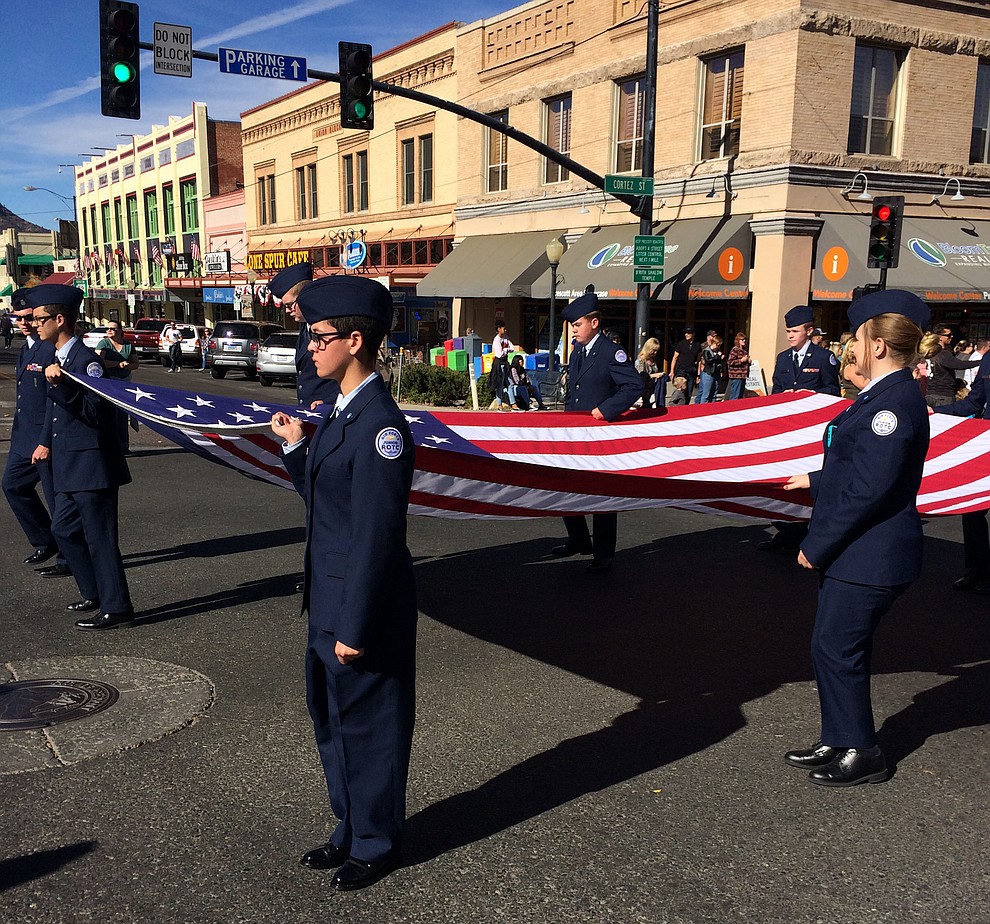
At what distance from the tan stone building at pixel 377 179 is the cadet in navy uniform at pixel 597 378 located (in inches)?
811

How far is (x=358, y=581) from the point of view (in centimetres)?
298

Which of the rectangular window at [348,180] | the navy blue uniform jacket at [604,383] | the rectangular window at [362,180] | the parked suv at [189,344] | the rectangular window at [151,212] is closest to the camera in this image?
the navy blue uniform jacket at [604,383]

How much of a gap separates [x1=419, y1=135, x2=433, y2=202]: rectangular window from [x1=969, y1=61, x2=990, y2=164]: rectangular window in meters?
16.6

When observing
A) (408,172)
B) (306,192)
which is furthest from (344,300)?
(306,192)

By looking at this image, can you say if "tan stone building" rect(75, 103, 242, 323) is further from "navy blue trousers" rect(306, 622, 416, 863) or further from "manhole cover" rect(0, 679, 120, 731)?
"navy blue trousers" rect(306, 622, 416, 863)

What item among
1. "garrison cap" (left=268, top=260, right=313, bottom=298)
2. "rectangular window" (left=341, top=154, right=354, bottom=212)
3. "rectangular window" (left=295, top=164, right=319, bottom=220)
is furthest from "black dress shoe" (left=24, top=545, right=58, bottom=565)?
"rectangular window" (left=295, top=164, right=319, bottom=220)

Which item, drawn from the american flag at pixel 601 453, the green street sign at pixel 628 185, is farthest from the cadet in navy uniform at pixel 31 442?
the green street sign at pixel 628 185

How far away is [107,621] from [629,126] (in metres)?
20.9

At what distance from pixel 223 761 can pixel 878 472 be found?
10.1 feet

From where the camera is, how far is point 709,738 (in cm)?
454

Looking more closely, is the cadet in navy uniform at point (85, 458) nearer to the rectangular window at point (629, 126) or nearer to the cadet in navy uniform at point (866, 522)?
the cadet in navy uniform at point (866, 522)

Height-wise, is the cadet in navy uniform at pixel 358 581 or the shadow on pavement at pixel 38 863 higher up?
the cadet in navy uniform at pixel 358 581

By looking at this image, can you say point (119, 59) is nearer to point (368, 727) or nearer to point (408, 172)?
point (368, 727)

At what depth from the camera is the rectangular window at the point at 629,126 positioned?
76.1ft
